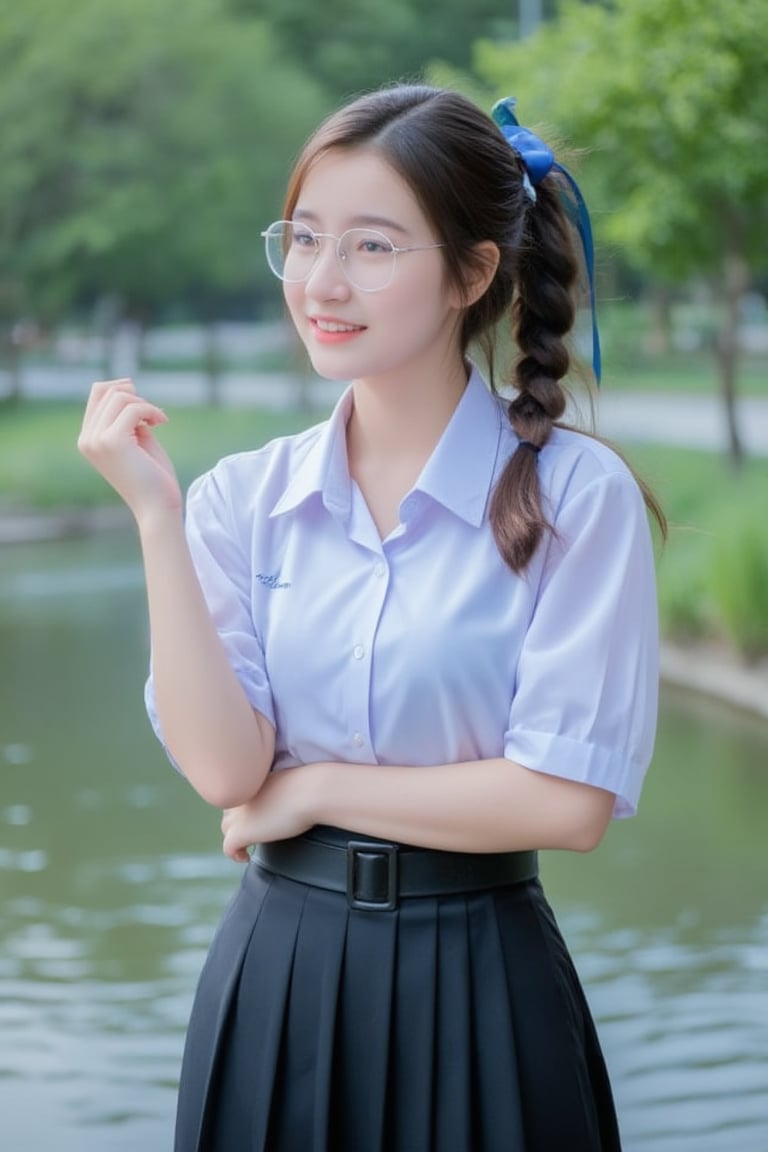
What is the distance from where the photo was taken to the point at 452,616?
134cm

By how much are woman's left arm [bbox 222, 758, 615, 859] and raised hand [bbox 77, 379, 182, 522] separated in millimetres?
242

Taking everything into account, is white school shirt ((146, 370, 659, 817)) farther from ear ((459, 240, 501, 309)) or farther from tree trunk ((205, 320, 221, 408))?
tree trunk ((205, 320, 221, 408))

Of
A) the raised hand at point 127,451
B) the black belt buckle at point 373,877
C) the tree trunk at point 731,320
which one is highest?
the tree trunk at point 731,320

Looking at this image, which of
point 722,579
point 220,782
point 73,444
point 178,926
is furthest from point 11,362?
point 220,782

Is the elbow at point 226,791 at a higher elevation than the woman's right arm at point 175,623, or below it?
below

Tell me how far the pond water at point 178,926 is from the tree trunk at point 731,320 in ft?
13.7

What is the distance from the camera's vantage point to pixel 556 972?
55.2 inches

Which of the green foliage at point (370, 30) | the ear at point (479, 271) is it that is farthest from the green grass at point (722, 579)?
the green foliage at point (370, 30)

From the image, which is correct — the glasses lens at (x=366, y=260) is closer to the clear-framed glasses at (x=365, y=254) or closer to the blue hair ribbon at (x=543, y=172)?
the clear-framed glasses at (x=365, y=254)

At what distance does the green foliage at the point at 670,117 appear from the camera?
26.9ft

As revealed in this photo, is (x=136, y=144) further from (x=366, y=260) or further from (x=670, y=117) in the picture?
(x=366, y=260)

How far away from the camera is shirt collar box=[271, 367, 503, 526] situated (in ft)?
4.55

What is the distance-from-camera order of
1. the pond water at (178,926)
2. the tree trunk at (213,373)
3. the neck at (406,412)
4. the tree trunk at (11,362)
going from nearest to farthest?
the neck at (406,412) < the pond water at (178,926) < the tree trunk at (11,362) < the tree trunk at (213,373)

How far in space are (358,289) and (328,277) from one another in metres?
0.02
